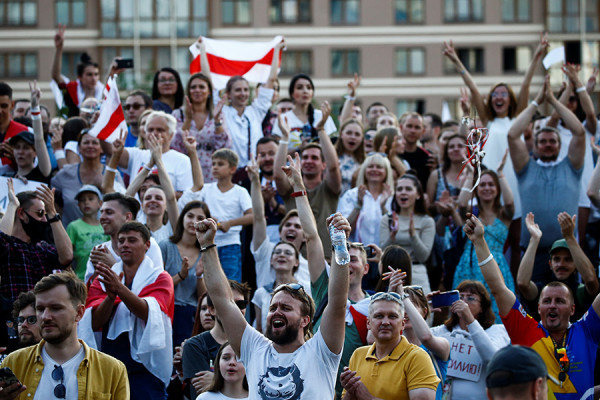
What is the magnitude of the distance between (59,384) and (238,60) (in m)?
8.57

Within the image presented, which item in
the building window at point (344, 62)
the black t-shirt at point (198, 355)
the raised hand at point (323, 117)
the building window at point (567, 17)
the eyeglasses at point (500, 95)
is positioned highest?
the building window at point (567, 17)

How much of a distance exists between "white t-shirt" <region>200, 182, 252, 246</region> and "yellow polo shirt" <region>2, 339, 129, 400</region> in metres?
4.13

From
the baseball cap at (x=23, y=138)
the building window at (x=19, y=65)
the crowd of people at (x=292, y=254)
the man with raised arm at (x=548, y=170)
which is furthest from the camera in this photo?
the building window at (x=19, y=65)

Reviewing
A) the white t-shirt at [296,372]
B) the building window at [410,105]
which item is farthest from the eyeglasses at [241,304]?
the building window at [410,105]

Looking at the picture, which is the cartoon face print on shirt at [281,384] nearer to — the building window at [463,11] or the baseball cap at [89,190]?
the baseball cap at [89,190]

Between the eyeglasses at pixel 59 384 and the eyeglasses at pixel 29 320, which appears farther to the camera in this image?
the eyeglasses at pixel 29 320

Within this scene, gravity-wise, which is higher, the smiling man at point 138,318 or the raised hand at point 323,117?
the raised hand at point 323,117

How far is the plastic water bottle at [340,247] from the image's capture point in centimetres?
602

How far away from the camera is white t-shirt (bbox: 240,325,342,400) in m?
6.03

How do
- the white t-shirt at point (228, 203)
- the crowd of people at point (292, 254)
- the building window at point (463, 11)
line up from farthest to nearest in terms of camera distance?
the building window at point (463, 11)
the white t-shirt at point (228, 203)
the crowd of people at point (292, 254)

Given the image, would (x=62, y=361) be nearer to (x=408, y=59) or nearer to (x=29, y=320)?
(x=29, y=320)

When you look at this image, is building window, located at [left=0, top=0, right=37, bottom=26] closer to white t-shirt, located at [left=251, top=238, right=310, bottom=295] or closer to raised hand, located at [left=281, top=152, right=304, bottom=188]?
white t-shirt, located at [left=251, top=238, right=310, bottom=295]

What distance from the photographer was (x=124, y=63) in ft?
41.1

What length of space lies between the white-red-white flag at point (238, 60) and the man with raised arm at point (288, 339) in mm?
7851
